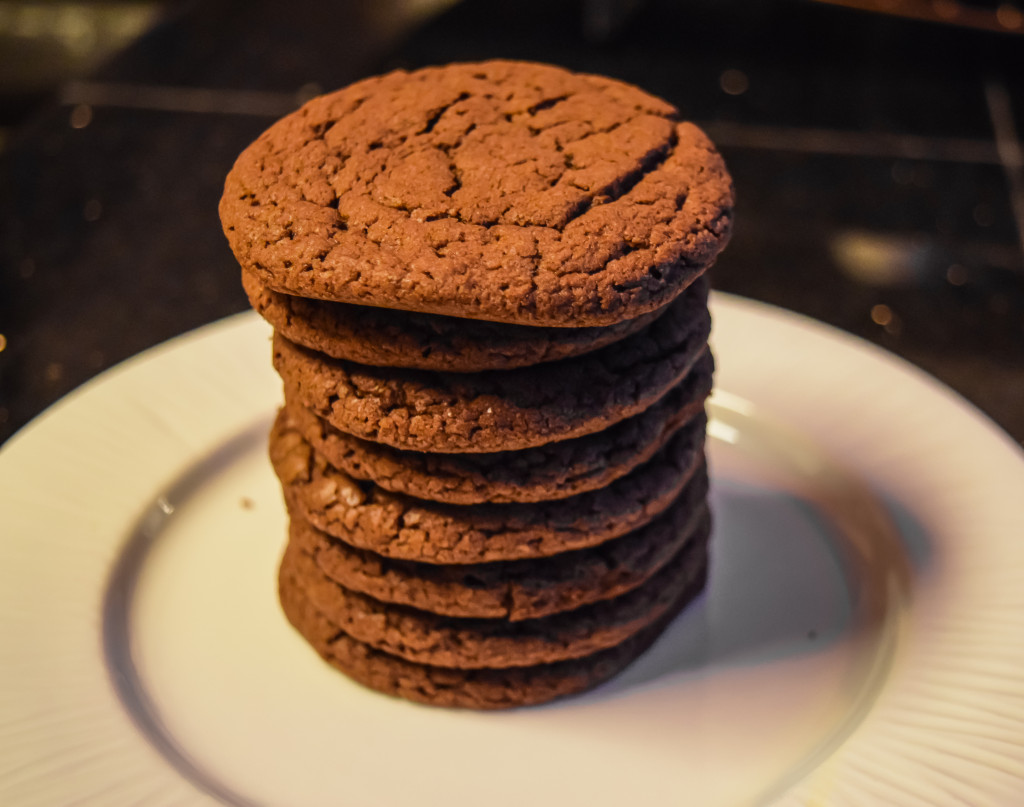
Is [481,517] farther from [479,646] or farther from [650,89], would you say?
[650,89]

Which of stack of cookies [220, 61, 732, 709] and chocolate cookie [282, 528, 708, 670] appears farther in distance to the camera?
chocolate cookie [282, 528, 708, 670]

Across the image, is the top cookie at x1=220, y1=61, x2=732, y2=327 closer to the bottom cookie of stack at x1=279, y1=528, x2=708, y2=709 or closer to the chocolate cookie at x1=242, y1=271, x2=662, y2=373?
the chocolate cookie at x1=242, y1=271, x2=662, y2=373

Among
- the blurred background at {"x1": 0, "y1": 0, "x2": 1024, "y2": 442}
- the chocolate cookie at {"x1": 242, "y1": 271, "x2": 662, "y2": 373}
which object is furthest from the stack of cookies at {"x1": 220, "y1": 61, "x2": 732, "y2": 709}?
the blurred background at {"x1": 0, "y1": 0, "x2": 1024, "y2": 442}

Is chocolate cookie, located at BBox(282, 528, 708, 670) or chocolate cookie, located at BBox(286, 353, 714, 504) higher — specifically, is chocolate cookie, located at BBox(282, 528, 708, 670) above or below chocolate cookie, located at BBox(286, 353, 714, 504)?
below

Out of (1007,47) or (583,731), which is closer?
(583,731)

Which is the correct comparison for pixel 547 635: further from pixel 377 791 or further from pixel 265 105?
pixel 265 105

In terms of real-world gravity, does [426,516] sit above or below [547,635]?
above

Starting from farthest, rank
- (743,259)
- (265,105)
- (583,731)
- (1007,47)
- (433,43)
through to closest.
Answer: (433,43)
(1007,47)
(265,105)
(743,259)
(583,731)

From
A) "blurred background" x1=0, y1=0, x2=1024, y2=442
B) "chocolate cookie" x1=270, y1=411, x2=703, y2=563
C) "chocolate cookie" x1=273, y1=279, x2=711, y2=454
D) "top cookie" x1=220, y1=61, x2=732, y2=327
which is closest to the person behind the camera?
"top cookie" x1=220, y1=61, x2=732, y2=327

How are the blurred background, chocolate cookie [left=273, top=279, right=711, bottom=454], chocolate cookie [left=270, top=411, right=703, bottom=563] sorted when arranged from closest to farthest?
chocolate cookie [left=273, top=279, right=711, bottom=454] < chocolate cookie [left=270, top=411, right=703, bottom=563] < the blurred background

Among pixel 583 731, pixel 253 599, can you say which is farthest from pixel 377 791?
pixel 253 599
